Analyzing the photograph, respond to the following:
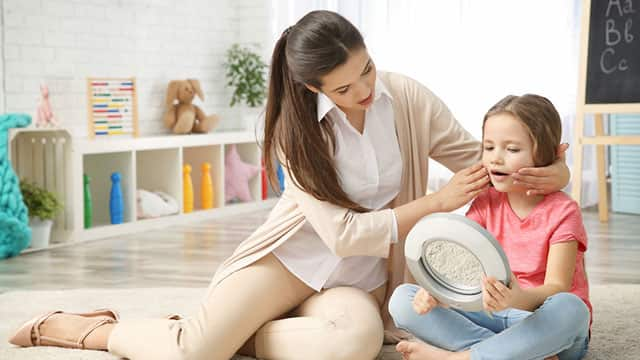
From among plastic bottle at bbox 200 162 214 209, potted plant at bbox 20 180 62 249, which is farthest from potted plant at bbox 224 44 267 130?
potted plant at bbox 20 180 62 249

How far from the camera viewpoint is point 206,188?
4.92 m

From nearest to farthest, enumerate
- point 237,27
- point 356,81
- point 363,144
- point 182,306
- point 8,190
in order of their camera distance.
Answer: point 356,81, point 363,144, point 182,306, point 8,190, point 237,27

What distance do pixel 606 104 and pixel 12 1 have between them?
2736 mm

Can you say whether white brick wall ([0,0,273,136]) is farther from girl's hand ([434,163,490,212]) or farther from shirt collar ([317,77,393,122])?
girl's hand ([434,163,490,212])

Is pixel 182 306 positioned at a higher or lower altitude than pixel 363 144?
lower

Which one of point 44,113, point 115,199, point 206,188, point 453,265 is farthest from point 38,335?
point 206,188

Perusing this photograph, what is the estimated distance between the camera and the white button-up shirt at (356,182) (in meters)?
1.93

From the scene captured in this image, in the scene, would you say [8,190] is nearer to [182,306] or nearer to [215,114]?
[182,306]

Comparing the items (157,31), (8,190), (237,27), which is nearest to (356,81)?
(8,190)

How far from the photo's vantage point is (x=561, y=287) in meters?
1.66

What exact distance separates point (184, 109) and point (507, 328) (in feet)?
11.4

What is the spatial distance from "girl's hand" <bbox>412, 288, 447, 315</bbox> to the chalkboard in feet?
8.79

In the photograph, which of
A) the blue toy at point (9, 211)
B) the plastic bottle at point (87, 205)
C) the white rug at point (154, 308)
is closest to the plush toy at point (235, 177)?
the plastic bottle at point (87, 205)

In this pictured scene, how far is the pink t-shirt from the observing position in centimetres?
171
